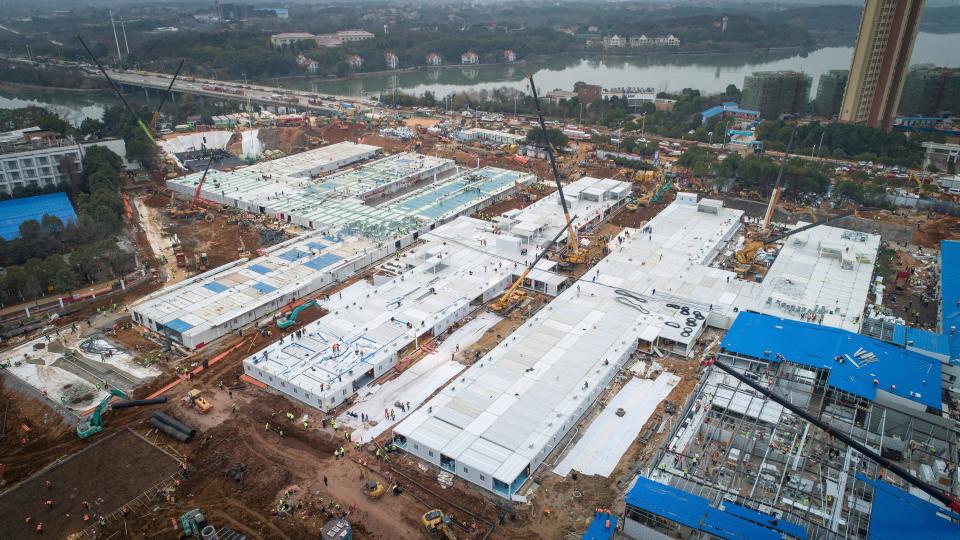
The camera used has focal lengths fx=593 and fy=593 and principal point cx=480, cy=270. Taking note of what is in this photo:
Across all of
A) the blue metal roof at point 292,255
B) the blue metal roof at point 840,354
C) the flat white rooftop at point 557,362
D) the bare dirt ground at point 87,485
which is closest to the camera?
the bare dirt ground at point 87,485

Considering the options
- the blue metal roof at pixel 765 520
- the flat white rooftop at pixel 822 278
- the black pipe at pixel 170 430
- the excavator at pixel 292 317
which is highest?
the flat white rooftop at pixel 822 278

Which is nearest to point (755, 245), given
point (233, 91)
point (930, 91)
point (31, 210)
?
point (31, 210)

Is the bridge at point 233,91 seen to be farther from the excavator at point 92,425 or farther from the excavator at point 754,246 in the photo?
the excavator at point 92,425

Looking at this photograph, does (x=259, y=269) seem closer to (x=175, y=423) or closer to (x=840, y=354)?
(x=175, y=423)

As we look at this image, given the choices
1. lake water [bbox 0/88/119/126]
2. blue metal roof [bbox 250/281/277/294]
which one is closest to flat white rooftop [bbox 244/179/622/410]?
blue metal roof [bbox 250/281/277/294]

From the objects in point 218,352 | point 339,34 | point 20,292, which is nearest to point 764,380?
point 218,352

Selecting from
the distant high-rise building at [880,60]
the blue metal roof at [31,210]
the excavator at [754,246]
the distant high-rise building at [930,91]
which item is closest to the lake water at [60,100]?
the blue metal roof at [31,210]

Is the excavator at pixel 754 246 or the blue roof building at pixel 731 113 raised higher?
the blue roof building at pixel 731 113
